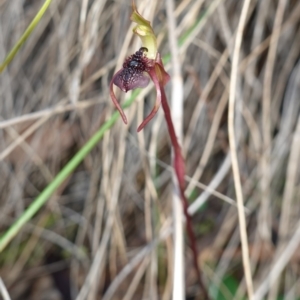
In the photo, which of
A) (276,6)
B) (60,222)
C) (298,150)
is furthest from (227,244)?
(276,6)

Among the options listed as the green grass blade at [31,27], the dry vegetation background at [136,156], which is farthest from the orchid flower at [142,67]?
the dry vegetation background at [136,156]

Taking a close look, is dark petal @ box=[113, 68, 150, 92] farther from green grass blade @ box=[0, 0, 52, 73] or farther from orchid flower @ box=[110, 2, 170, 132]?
green grass blade @ box=[0, 0, 52, 73]

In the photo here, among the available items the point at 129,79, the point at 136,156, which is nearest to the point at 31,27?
the point at 129,79

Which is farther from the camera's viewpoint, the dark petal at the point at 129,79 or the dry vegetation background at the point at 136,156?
the dry vegetation background at the point at 136,156

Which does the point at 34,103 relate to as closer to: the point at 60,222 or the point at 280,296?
the point at 60,222

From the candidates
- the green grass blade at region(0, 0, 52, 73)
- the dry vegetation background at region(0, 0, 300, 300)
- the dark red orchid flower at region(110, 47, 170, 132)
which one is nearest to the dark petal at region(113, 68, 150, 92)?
the dark red orchid flower at region(110, 47, 170, 132)

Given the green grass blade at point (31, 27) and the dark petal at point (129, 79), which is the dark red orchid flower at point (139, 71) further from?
the green grass blade at point (31, 27)

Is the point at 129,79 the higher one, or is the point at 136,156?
the point at 129,79

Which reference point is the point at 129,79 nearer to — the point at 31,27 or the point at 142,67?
the point at 142,67
